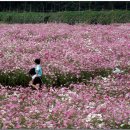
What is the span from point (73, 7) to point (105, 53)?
42.1 metres

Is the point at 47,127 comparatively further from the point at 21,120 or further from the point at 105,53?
the point at 105,53

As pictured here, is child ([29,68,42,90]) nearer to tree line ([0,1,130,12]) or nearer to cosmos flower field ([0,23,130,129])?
cosmos flower field ([0,23,130,129])

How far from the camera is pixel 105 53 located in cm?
2114

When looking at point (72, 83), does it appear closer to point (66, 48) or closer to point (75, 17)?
point (66, 48)

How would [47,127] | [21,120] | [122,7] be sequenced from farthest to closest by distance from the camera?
[122,7] < [21,120] < [47,127]

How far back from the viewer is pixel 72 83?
55.2 feet

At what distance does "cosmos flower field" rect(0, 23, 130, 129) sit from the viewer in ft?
35.8

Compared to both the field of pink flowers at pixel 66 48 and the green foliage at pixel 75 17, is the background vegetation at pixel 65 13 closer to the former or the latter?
the green foliage at pixel 75 17

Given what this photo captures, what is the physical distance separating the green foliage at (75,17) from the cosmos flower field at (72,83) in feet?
35.5

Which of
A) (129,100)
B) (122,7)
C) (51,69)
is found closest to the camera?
(129,100)

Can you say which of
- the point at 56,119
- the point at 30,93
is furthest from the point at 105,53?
the point at 56,119

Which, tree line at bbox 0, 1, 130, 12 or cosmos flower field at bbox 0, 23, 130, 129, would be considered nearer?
cosmos flower field at bbox 0, 23, 130, 129

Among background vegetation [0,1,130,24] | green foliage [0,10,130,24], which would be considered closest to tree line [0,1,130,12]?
background vegetation [0,1,130,24]

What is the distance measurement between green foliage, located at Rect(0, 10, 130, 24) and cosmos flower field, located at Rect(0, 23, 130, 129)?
35.5 feet
